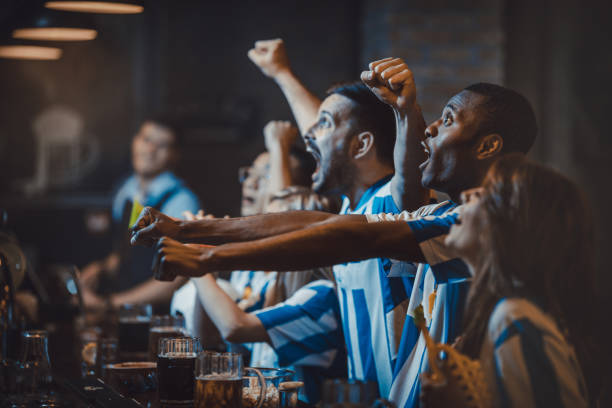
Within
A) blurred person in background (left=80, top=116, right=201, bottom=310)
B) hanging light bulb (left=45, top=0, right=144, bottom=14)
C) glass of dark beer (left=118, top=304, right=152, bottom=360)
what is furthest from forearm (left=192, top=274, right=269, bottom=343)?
blurred person in background (left=80, top=116, right=201, bottom=310)

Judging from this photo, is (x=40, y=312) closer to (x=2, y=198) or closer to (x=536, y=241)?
(x=536, y=241)

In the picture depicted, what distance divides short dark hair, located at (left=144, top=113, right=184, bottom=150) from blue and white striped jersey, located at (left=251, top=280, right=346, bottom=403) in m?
3.62

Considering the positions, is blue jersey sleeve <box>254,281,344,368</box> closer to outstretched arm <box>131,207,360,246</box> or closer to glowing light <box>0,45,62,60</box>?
outstretched arm <box>131,207,360,246</box>

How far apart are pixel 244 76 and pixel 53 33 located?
11.1 ft

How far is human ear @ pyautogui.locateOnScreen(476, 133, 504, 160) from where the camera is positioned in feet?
4.46

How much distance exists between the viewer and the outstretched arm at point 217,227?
127 centimetres

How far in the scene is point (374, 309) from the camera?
5.76 feet

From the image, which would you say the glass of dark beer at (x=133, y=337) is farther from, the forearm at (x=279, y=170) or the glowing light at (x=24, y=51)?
the glowing light at (x=24, y=51)

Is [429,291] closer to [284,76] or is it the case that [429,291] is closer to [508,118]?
[508,118]

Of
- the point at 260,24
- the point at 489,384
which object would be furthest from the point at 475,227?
the point at 260,24

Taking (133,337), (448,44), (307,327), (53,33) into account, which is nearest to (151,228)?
(307,327)

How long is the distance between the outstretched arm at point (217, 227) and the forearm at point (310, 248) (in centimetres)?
17

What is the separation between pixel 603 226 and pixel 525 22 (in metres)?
1.23

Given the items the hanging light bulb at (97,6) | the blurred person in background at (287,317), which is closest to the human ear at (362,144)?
the blurred person in background at (287,317)
